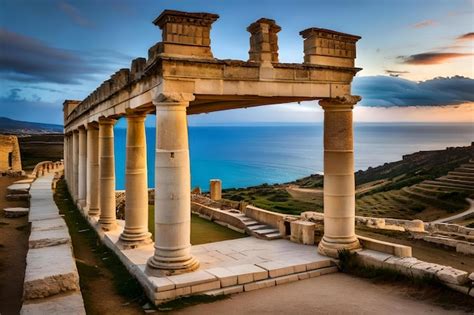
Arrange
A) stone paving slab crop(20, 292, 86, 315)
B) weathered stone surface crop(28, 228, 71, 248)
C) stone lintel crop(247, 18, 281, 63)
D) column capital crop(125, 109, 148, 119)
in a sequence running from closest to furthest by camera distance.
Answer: stone paving slab crop(20, 292, 86, 315), stone lintel crop(247, 18, 281, 63), weathered stone surface crop(28, 228, 71, 248), column capital crop(125, 109, 148, 119)

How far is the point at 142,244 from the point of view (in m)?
15.5

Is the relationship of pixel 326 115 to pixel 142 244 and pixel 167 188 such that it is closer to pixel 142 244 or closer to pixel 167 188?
pixel 167 188

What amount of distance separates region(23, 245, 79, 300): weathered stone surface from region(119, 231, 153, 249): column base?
326 cm

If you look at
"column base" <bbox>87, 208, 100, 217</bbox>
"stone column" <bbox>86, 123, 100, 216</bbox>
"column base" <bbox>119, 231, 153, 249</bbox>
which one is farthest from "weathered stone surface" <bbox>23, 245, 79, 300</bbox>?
"stone column" <bbox>86, 123, 100, 216</bbox>

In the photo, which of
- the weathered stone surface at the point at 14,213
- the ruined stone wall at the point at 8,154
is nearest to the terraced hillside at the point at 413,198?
the ruined stone wall at the point at 8,154

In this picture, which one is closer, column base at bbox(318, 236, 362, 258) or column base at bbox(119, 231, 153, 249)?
column base at bbox(318, 236, 362, 258)

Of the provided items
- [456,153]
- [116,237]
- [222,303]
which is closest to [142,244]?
[116,237]

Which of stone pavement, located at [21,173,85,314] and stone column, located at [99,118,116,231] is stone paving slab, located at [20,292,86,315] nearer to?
stone pavement, located at [21,173,85,314]

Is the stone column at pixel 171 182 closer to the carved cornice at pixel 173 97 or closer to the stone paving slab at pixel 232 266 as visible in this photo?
the carved cornice at pixel 173 97

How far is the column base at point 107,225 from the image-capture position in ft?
61.6

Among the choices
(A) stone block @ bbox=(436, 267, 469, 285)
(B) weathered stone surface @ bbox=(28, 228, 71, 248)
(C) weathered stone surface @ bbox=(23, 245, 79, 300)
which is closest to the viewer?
(C) weathered stone surface @ bbox=(23, 245, 79, 300)

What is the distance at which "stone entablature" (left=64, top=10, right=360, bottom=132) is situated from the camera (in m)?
11.3

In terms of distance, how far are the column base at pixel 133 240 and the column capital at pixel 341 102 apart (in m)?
7.60

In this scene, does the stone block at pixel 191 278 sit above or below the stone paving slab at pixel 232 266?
above
